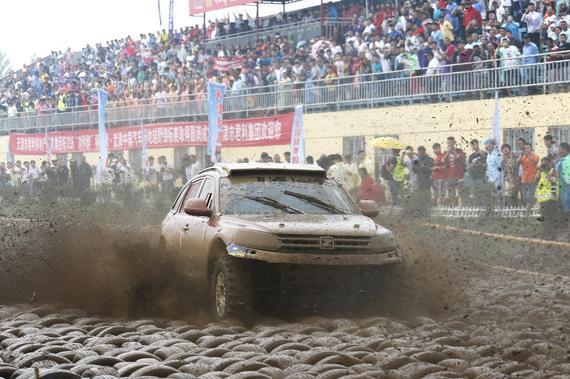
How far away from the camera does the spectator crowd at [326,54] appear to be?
21438 mm

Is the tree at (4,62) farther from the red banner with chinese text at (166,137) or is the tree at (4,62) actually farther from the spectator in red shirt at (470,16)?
the spectator in red shirt at (470,16)

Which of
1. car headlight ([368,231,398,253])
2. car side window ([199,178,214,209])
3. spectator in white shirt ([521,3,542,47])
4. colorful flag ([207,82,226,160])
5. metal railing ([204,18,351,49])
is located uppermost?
metal railing ([204,18,351,49])

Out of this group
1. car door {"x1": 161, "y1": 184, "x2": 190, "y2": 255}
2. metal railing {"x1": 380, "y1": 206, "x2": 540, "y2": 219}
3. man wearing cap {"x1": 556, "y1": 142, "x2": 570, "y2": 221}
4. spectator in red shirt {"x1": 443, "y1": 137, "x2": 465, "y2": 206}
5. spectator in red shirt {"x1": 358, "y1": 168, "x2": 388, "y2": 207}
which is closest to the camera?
car door {"x1": 161, "y1": 184, "x2": 190, "y2": 255}

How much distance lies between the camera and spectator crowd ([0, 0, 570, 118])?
70.3 feet

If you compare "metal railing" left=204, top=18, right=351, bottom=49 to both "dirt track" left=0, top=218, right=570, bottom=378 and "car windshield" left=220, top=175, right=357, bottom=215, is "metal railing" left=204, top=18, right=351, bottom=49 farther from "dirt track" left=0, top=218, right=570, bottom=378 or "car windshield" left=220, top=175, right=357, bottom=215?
"car windshield" left=220, top=175, right=357, bottom=215

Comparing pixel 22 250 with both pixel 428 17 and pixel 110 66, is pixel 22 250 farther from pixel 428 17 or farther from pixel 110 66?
pixel 110 66

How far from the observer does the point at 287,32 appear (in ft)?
109

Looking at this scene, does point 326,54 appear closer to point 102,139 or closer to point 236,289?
point 102,139

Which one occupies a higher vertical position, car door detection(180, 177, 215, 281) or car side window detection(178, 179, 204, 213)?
car side window detection(178, 179, 204, 213)

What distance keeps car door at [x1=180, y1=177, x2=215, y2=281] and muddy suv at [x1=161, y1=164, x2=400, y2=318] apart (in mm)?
11

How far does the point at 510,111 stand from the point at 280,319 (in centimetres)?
1222

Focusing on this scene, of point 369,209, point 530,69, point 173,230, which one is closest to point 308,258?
point 369,209

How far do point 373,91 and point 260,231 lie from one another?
1507 centimetres

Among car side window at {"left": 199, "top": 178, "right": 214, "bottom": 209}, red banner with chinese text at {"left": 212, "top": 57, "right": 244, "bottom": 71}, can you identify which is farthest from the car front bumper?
red banner with chinese text at {"left": 212, "top": 57, "right": 244, "bottom": 71}
